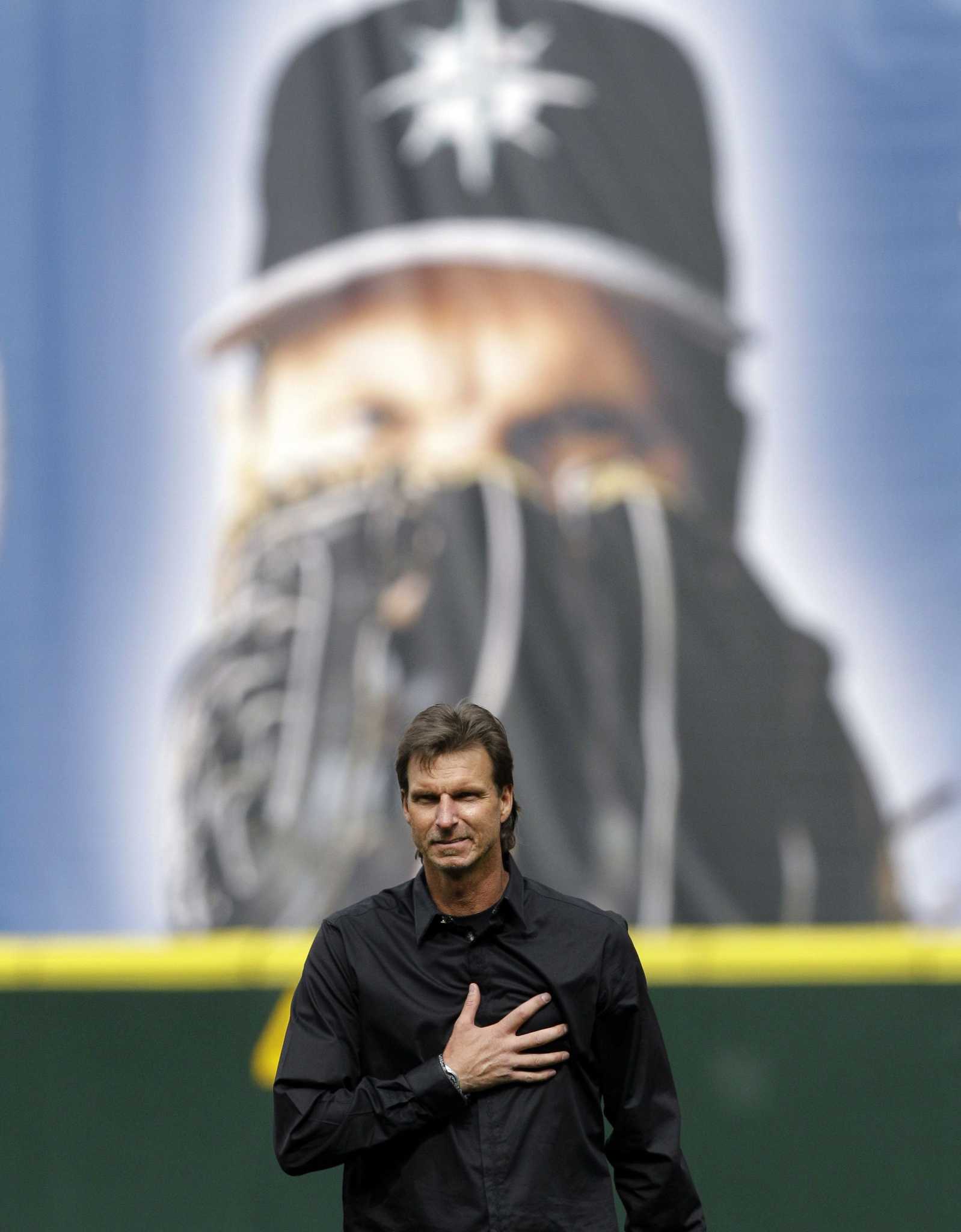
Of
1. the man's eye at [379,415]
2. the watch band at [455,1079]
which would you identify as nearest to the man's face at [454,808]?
the watch band at [455,1079]

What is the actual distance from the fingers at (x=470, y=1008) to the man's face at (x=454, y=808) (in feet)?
0.47

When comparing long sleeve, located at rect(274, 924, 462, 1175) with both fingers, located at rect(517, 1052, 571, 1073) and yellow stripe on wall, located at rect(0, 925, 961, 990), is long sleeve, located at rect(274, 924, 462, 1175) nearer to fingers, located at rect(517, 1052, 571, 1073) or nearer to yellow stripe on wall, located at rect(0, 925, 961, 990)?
fingers, located at rect(517, 1052, 571, 1073)

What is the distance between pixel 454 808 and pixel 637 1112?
453 millimetres

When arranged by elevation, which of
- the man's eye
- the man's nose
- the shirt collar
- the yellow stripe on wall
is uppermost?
the man's eye

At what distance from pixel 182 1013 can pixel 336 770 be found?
0.73 meters

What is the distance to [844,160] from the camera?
4176 mm

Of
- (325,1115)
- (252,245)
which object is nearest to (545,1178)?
(325,1115)

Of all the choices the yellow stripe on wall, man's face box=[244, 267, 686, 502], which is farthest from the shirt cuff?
man's face box=[244, 267, 686, 502]

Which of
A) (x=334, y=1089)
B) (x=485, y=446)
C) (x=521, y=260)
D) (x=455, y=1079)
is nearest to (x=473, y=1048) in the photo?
(x=455, y=1079)

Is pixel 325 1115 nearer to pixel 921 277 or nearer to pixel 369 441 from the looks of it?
pixel 369 441

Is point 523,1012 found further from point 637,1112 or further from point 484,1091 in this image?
point 637,1112

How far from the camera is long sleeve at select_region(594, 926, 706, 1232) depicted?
197cm

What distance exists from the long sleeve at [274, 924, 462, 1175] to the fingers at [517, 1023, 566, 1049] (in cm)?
10

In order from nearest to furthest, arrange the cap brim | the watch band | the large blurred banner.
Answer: the watch band < the large blurred banner < the cap brim
